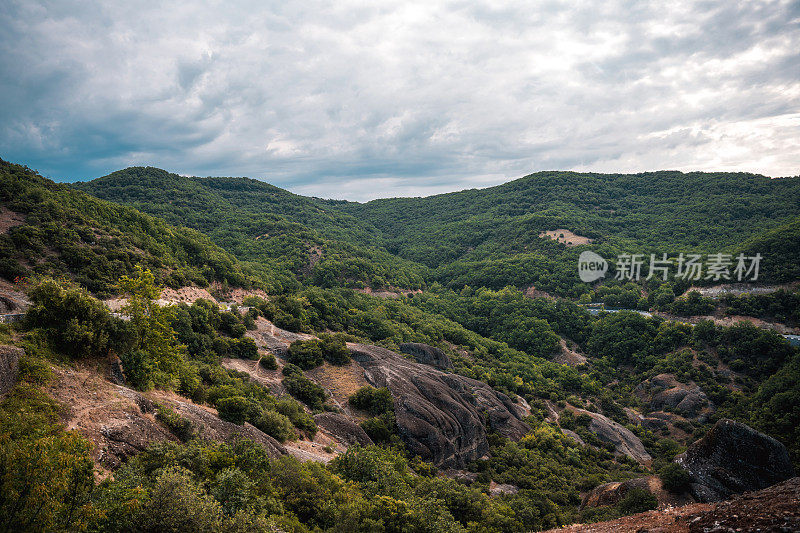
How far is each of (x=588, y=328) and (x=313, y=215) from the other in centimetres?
12257

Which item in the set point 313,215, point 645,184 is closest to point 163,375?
point 313,215

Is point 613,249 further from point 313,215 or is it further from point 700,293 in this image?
point 313,215

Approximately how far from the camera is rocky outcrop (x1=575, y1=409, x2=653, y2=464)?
2032 inches

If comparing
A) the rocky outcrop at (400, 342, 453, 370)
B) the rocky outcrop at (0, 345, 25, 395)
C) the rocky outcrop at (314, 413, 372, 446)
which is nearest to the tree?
the rocky outcrop at (0, 345, 25, 395)

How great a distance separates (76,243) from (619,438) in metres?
71.2

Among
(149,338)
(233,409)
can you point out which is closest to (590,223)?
(233,409)

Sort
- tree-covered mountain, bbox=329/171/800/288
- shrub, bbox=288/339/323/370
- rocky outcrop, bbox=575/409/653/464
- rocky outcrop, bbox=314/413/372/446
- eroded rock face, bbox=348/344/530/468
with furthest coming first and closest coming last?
tree-covered mountain, bbox=329/171/800/288
rocky outcrop, bbox=575/409/653/464
shrub, bbox=288/339/323/370
eroded rock face, bbox=348/344/530/468
rocky outcrop, bbox=314/413/372/446

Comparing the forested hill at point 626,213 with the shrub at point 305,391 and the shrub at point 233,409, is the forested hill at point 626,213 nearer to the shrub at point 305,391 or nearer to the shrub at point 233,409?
the shrub at point 305,391

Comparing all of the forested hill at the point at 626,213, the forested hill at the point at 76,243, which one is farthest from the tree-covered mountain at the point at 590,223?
the forested hill at the point at 76,243

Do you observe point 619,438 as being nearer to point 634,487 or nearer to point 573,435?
point 573,435

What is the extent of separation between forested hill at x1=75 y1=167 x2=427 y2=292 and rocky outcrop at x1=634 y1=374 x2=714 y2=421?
58859mm

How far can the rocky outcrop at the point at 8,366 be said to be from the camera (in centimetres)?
1242

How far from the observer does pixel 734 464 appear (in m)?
25.5

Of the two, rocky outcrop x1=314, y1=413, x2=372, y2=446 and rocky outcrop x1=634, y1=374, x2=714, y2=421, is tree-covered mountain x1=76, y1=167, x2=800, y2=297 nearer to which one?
rocky outcrop x1=634, y1=374, x2=714, y2=421
